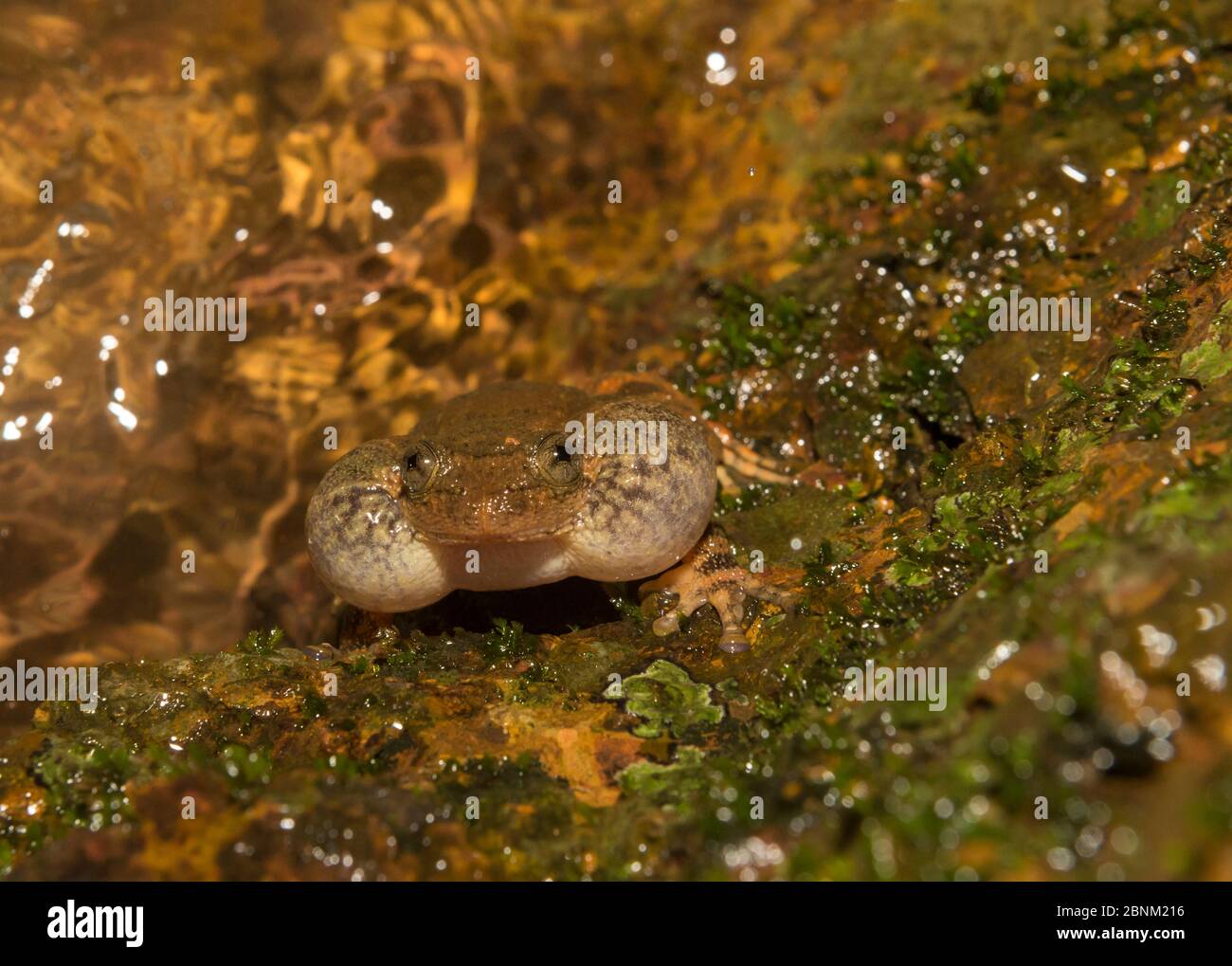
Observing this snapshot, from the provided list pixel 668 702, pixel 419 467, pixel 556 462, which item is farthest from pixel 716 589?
pixel 419 467

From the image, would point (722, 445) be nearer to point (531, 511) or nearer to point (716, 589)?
point (716, 589)

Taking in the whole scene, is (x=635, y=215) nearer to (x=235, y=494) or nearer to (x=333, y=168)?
(x=333, y=168)

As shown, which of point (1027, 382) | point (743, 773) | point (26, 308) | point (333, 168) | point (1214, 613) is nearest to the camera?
point (1214, 613)

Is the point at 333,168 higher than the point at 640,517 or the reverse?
higher

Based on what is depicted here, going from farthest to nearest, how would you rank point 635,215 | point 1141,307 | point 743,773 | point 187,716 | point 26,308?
point 635,215 → point 26,308 → point 1141,307 → point 187,716 → point 743,773

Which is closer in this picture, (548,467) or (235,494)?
(548,467)

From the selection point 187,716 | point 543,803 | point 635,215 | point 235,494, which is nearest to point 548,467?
point 543,803

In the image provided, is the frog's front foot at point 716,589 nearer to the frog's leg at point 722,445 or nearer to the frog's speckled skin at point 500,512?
the frog's speckled skin at point 500,512
